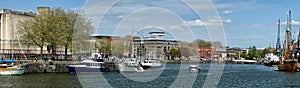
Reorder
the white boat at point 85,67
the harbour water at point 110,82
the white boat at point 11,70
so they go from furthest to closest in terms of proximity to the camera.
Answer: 1. the white boat at point 85,67
2. the white boat at point 11,70
3. the harbour water at point 110,82

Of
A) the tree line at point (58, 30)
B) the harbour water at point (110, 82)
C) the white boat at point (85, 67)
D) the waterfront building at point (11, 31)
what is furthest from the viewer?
the waterfront building at point (11, 31)

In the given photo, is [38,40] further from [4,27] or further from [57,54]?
[4,27]

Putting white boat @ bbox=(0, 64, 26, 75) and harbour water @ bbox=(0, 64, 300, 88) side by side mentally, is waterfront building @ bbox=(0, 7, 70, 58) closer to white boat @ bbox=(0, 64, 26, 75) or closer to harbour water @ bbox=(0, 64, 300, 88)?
white boat @ bbox=(0, 64, 26, 75)

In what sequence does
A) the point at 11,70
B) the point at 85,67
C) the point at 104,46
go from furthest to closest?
the point at 104,46
the point at 85,67
the point at 11,70

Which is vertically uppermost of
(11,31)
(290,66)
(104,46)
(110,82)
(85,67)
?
(11,31)

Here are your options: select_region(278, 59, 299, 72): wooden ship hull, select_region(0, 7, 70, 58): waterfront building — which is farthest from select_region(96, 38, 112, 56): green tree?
select_region(278, 59, 299, 72): wooden ship hull

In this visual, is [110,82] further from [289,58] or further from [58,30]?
[289,58]

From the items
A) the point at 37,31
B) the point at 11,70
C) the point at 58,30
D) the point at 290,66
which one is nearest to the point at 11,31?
the point at 37,31

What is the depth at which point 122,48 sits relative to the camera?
134750mm

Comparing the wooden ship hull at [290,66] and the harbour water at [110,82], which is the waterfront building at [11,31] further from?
the wooden ship hull at [290,66]

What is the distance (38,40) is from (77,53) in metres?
11.3

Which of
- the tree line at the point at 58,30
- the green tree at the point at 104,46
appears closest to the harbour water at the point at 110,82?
the tree line at the point at 58,30

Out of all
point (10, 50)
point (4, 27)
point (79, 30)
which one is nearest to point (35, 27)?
point (79, 30)

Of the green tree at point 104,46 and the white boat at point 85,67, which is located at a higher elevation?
the green tree at point 104,46
